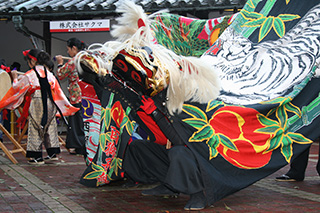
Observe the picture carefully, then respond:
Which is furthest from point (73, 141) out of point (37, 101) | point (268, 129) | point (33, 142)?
point (268, 129)

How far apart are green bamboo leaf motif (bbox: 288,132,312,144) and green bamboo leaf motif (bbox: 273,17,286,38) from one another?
1.28 meters

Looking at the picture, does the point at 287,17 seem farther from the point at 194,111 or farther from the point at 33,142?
the point at 33,142

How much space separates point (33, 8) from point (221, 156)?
27.3 feet

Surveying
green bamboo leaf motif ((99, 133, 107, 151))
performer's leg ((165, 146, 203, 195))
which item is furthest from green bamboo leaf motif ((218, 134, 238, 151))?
green bamboo leaf motif ((99, 133, 107, 151))

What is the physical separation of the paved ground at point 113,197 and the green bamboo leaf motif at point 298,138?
2.00ft

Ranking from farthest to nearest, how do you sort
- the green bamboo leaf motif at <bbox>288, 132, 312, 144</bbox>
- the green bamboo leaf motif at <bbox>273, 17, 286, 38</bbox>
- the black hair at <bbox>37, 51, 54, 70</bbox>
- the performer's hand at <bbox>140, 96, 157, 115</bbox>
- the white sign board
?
the white sign board → the black hair at <bbox>37, 51, 54, 70</bbox> → the green bamboo leaf motif at <bbox>273, 17, 286, 38</bbox> → the green bamboo leaf motif at <bbox>288, 132, 312, 144</bbox> → the performer's hand at <bbox>140, 96, 157, 115</bbox>

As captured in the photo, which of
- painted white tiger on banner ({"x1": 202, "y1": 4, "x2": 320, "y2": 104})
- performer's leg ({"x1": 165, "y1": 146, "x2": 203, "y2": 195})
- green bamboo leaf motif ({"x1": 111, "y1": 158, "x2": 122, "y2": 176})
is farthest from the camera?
green bamboo leaf motif ({"x1": 111, "y1": 158, "x2": 122, "y2": 176})

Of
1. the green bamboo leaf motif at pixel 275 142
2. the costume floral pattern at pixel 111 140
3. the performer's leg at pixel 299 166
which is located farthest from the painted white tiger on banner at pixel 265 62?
the performer's leg at pixel 299 166

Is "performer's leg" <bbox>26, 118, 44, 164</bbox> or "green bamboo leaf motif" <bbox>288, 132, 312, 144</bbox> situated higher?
"green bamboo leaf motif" <bbox>288, 132, 312, 144</bbox>

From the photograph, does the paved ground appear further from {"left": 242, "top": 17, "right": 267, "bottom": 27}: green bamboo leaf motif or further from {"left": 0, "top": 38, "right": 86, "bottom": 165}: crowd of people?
{"left": 242, "top": 17, "right": 267, "bottom": 27}: green bamboo leaf motif

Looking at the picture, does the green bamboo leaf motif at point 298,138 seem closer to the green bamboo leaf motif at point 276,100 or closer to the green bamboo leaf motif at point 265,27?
the green bamboo leaf motif at point 276,100

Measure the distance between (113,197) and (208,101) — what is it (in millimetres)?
1404

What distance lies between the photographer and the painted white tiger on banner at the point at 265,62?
15.3ft

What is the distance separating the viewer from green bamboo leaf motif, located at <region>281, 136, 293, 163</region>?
4512 millimetres
